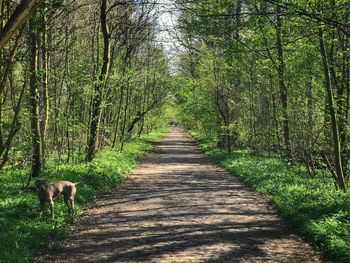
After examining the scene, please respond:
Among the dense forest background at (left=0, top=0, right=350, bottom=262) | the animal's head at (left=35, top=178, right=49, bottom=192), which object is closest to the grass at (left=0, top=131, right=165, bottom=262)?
the dense forest background at (left=0, top=0, right=350, bottom=262)

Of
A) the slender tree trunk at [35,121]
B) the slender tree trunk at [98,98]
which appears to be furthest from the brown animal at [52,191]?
the slender tree trunk at [98,98]

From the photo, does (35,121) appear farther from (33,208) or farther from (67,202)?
(67,202)

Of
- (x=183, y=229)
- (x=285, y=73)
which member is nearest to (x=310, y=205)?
(x=183, y=229)

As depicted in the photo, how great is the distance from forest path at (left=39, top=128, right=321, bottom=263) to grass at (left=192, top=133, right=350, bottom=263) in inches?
→ 10.3

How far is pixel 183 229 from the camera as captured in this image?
8375mm

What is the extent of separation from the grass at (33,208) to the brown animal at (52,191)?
0.23 metres

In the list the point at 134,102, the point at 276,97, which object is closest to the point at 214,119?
the point at 134,102

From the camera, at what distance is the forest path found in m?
6.83

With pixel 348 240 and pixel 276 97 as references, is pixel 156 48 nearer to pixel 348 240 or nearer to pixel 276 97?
pixel 276 97

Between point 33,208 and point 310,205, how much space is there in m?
6.07

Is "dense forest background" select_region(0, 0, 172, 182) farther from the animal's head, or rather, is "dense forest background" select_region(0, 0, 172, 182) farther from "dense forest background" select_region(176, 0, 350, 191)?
"dense forest background" select_region(176, 0, 350, 191)

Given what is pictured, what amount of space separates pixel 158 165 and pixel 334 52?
10448mm

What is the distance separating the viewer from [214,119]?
28.8 m

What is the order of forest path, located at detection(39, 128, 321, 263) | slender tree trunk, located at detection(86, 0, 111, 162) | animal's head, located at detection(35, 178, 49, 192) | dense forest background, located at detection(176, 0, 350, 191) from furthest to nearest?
slender tree trunk, located at detection(86, 0, 111, 162), dense forest background, located at detection(176, 0, 350, 191), animal's head, located at detection(35, 178, 49, 192), forest path, located at detection(39, 128, 321, 263)
